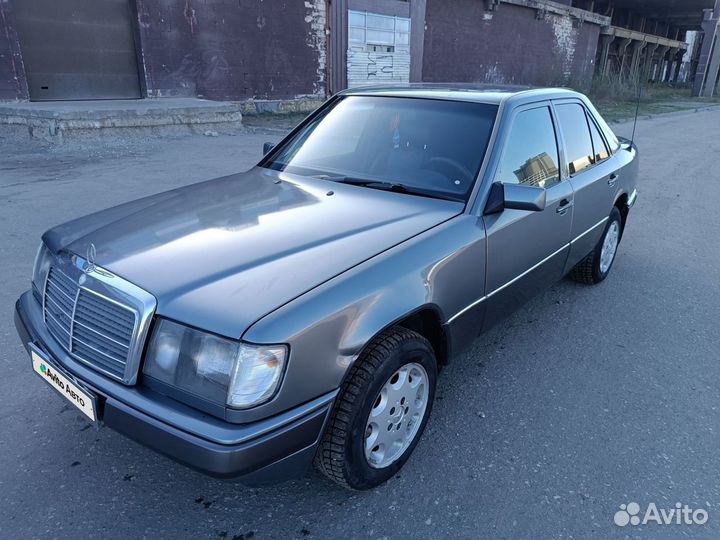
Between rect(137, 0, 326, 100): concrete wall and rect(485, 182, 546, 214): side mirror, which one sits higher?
rect(137, 0, 326, 100): concrete wall

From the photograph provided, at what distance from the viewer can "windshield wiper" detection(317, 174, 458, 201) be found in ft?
9.53

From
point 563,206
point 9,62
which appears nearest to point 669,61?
point 9,62

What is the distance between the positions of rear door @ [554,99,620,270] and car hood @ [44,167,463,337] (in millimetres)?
1409

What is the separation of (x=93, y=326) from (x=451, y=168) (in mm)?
1942

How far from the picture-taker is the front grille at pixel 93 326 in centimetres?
202

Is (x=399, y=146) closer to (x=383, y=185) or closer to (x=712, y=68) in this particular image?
(x=383, y=185)

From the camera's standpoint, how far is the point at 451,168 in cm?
300

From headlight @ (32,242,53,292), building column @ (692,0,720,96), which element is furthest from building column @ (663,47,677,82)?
headlight @ (32,242,53,292)

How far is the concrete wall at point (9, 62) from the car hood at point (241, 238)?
417 inches

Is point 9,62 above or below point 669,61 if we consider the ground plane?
below

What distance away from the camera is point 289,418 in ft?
6.25

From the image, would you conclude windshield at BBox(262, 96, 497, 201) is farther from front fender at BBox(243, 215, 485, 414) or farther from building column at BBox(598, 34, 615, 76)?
building column at BBox(598, 34, 615, 76)

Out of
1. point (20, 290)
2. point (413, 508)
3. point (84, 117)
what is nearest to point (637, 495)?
point (413, 508)

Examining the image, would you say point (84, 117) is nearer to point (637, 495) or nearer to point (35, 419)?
point (35, 419)
